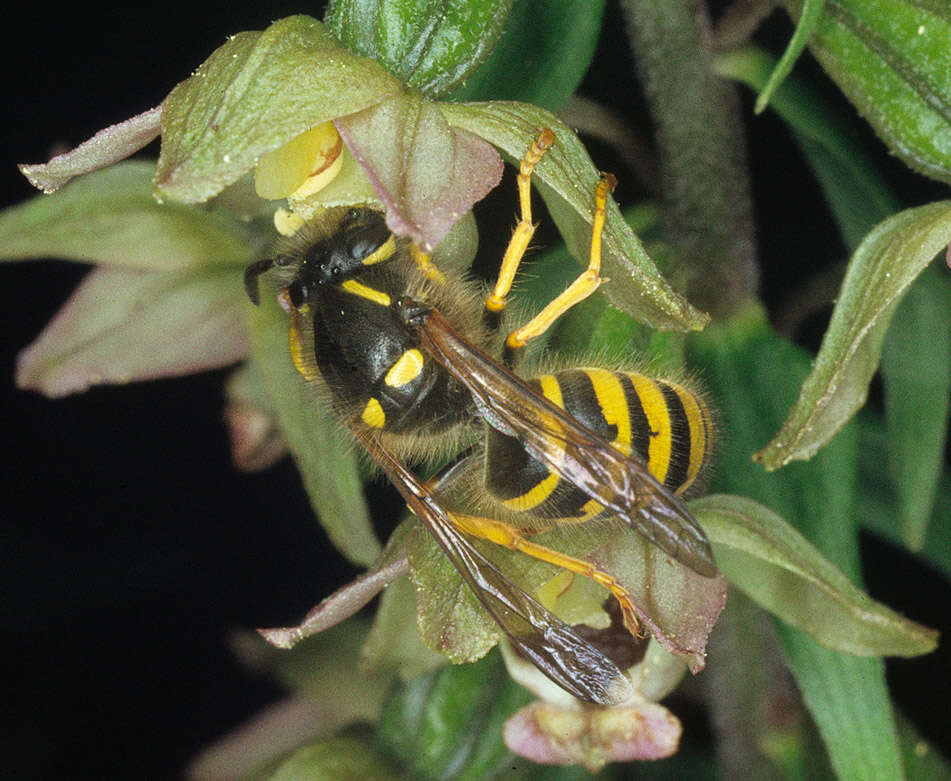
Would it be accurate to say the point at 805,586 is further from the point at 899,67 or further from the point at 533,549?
the point at 899,67

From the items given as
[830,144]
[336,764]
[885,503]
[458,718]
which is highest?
[830,144]

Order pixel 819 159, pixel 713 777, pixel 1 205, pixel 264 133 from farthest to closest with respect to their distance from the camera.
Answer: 1. pixel 1 205
2. pixel 713 777
3. pixel 819 159
4. pixel 264 133

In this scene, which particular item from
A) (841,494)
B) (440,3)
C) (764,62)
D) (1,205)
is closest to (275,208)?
(440,3)

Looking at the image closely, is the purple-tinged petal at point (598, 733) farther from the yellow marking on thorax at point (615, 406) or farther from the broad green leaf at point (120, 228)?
the broad green leaf at point (120, 228)

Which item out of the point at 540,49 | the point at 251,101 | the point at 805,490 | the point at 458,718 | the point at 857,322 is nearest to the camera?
the point at 251,101

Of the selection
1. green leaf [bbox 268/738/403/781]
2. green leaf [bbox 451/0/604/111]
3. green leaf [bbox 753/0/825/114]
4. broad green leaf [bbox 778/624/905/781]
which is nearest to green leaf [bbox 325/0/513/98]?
green leaf [bbox 451/0/604/111]

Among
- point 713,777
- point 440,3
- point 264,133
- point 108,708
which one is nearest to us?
point 264,133

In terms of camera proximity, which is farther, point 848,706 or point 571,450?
point 848,706

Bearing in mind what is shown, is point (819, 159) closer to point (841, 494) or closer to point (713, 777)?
point (841, 494)

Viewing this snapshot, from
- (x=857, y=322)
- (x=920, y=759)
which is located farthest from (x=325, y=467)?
(x=920, y=759)
